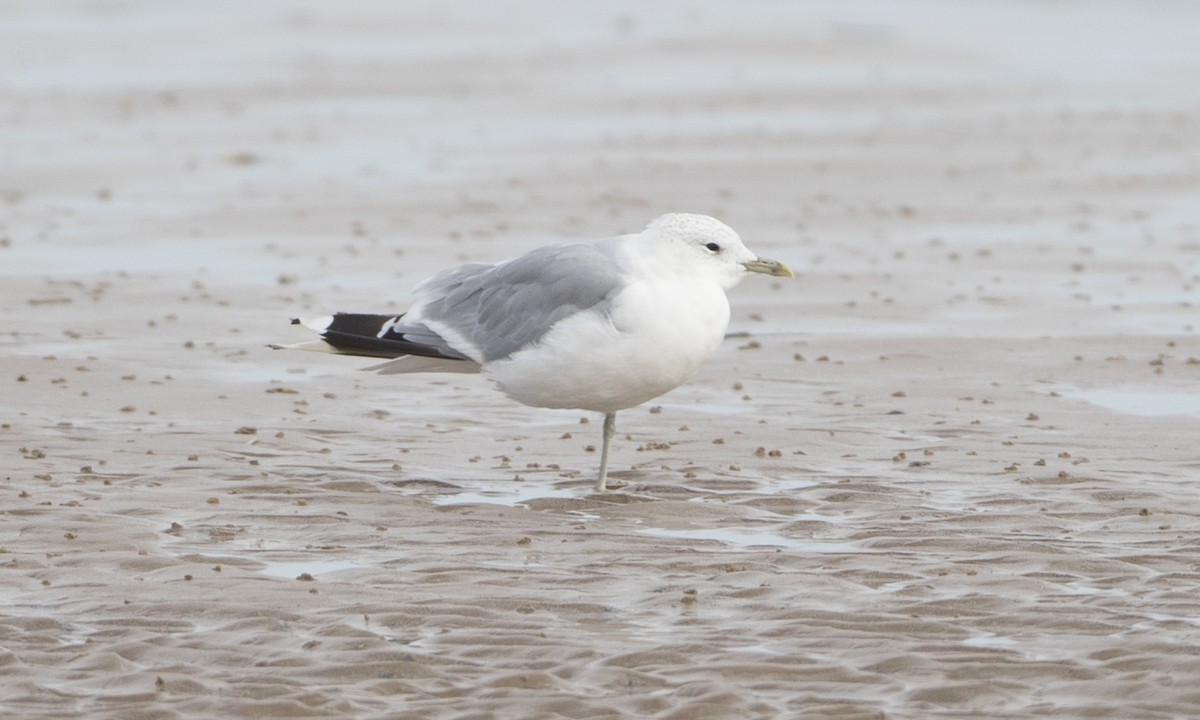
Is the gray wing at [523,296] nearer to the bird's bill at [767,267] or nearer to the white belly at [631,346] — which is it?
the white belly at [631,346]

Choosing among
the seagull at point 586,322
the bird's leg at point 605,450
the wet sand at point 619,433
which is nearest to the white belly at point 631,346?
the seagull at point 586,322

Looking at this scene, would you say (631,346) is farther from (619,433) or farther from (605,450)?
(619,433)

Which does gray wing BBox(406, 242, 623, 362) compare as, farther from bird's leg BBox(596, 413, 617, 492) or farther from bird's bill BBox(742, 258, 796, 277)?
bird's bill BBox(742, 258, 796, 277)

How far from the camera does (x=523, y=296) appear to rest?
8367 mm

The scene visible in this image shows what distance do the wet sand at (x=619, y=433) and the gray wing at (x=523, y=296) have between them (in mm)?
642

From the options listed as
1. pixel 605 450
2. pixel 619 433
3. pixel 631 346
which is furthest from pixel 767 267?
pixel 619 433

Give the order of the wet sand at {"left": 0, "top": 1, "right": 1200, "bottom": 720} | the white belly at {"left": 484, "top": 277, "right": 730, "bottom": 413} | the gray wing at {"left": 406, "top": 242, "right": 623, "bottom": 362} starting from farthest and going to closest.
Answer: the gray wing at {"left": 406, "top": 242, "right": 623, "bottom": 362}
the white belly at {"left": 484, "top": 277, "right": 730, "bottom": 413}
the wet sand at {"left": 0, "top": 1, "right": 1200, "bottom": 720}

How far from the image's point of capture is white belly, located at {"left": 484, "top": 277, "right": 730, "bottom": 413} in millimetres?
7852

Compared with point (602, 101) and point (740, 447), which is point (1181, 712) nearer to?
point (740, 447)

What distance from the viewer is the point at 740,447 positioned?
353 inches

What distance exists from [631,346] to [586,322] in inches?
9.5

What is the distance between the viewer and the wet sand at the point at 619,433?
5.94m

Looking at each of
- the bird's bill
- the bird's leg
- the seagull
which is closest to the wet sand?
the bird's leg

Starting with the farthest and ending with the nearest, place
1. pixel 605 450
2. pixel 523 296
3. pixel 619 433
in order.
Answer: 1. pixel 619 433
2. pixel 523 296
3. pixel 605 450
